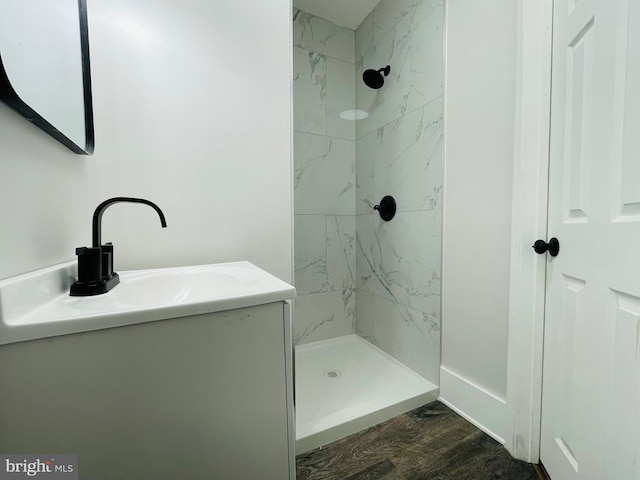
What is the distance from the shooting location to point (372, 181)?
1933 millimetres

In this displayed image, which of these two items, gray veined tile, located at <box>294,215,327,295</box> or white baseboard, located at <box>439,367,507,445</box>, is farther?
gray veined tile, located at <box>294,215,327,295</box>

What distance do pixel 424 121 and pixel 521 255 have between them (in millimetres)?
883

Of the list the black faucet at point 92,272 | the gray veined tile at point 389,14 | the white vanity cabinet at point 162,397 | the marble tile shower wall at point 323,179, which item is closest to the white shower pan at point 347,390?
the marble tile shower wall at point 323,179

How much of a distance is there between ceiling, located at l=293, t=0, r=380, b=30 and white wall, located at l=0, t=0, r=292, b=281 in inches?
33.4

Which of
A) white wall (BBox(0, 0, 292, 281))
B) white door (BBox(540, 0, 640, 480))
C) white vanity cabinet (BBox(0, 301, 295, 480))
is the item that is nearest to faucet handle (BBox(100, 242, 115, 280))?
white wall (BBox(0, 0, 292, 281))

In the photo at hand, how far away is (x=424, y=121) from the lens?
1.47 metres

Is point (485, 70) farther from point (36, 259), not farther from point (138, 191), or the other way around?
point (36, 259)

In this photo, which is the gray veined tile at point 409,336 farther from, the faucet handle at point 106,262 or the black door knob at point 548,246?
the faucet handle at point 106,262

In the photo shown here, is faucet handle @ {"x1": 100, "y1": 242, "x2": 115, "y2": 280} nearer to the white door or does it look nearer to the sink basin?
→ the sink basin

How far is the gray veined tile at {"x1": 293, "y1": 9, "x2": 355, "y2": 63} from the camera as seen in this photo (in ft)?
6.17

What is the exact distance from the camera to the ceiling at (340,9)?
179 cm

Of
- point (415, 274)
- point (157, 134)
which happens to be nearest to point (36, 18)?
point (157, 134)

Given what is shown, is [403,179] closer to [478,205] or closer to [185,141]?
[478,205]

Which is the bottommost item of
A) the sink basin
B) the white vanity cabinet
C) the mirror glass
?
the white vanity cabinet
